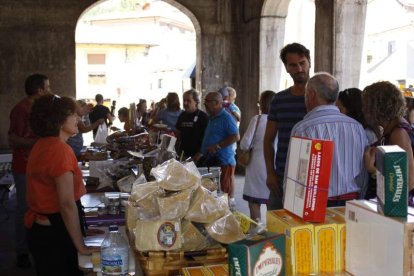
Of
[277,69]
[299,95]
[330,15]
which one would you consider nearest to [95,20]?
Answer: [277,69]

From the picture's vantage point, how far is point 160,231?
221 cm

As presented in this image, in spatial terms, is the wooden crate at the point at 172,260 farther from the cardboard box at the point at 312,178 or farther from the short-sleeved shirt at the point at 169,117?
the short-sleeved shirt at the point at 169,117

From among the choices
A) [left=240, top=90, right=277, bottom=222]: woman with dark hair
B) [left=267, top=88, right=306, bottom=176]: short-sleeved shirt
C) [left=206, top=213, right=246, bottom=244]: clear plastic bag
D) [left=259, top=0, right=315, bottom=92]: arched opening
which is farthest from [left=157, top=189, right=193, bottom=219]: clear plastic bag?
[left=259, top=0, right=315, bottom=92]: arched opening

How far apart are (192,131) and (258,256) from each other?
16.0 ft

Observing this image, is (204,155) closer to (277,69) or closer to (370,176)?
(370,176)

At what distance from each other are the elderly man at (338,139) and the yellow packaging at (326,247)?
1.08 meters

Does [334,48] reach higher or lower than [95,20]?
lower

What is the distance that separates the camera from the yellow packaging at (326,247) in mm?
1924

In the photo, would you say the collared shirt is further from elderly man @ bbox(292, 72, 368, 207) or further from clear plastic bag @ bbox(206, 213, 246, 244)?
clear plastic bag @ bbox(206, 213, 246, 244)

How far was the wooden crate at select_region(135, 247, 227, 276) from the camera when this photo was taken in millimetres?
2205

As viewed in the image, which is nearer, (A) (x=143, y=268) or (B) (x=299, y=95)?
(A) (x=143, y=268)

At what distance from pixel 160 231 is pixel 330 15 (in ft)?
18.6

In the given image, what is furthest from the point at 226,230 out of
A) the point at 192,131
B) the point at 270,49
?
the point at 270,49

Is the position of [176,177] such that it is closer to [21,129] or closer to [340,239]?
[340,239]
